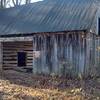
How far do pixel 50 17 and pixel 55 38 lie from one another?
92.5 inches

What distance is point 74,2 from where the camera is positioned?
68.6ft

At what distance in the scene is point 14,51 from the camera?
22547 mm

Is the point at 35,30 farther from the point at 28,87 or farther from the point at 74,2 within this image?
the point at 28,87

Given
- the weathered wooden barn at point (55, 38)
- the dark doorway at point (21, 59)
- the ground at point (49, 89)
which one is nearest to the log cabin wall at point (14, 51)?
the weathered wooden barn at point (55, 38)

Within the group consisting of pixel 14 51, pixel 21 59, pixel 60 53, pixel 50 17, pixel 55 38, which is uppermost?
pixel 50 17

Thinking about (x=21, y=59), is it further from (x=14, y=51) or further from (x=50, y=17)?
(x=50, y=17)

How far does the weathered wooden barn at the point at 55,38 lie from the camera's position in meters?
17.5

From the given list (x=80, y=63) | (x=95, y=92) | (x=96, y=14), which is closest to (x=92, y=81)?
(x=80, y=63)

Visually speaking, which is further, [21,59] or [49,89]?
[21,59]

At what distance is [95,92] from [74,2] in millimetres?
9093

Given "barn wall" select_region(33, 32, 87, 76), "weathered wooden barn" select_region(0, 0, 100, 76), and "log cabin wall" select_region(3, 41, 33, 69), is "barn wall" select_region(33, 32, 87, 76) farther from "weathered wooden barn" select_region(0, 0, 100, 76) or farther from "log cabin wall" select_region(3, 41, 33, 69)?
"log cabin wall" select_region(3, 41, 33, 69)

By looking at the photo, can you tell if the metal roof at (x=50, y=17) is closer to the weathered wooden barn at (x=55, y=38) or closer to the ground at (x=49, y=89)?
the weathered wooden barn at (x=55, y=38)

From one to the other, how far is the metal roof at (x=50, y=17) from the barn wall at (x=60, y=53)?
491mm

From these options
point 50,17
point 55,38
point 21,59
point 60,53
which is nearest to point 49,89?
point 60,53
